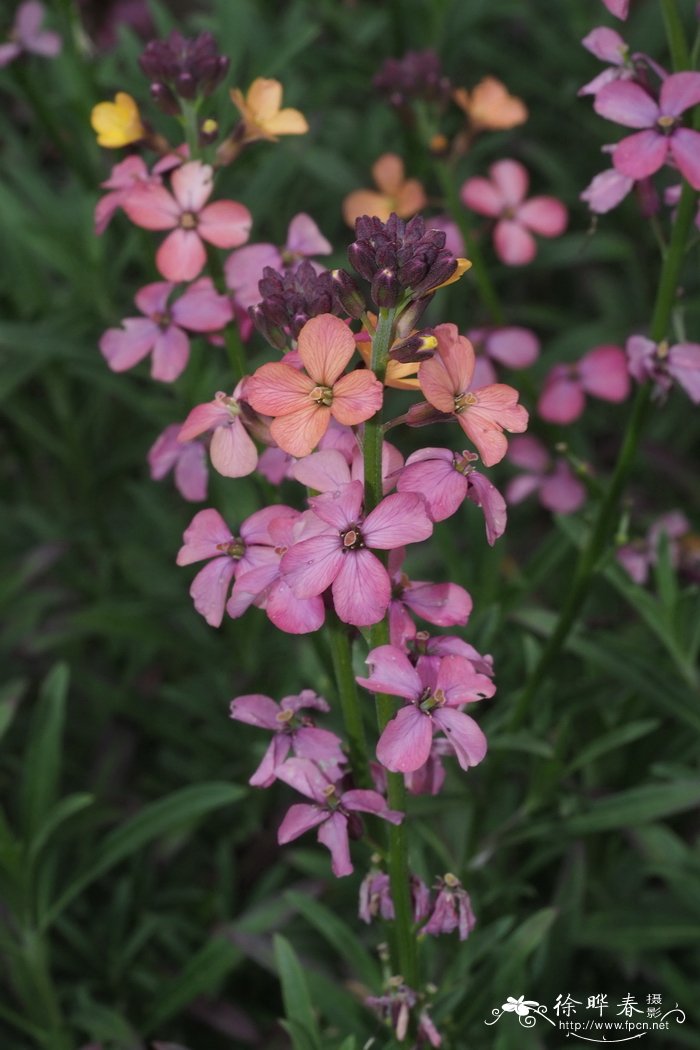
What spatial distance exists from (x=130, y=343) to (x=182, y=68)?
17.8 inches

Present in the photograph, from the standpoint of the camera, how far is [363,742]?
1418 mm

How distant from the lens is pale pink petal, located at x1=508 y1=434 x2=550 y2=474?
Answer: 8.89 feet

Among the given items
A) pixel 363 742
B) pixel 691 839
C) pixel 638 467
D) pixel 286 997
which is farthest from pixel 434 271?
pixel 638 467

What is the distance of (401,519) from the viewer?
118 cm

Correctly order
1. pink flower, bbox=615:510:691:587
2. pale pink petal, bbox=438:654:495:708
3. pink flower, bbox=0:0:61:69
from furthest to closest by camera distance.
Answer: pink flower, bbox=0:0:61:69, pink flower, bbox=615:510:691:587, pale pink petal, bbox=438:654:495:708

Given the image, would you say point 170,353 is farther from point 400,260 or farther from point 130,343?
point 400,260

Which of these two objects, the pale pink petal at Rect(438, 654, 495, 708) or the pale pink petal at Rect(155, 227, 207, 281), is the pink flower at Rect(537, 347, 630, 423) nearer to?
the pale pink petal at Rect(155, 227, 207, 281)

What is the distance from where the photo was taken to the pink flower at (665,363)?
1.79 metres

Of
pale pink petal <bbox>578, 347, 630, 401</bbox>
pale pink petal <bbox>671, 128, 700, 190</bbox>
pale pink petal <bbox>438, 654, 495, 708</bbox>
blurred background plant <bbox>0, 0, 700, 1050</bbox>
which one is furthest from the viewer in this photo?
pale pink petal <bbox>578, 347, 630, 401</bbox>

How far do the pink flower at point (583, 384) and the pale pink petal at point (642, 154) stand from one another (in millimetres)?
789

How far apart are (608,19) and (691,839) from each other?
238 cm


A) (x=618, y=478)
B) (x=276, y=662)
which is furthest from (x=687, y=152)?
(x=276, y=662)

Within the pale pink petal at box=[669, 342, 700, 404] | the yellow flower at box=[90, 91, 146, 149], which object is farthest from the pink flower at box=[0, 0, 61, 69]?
the pale pink petal at box=[669, 342, 700, 404]

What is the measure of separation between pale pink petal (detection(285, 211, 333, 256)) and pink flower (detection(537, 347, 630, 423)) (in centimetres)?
83
